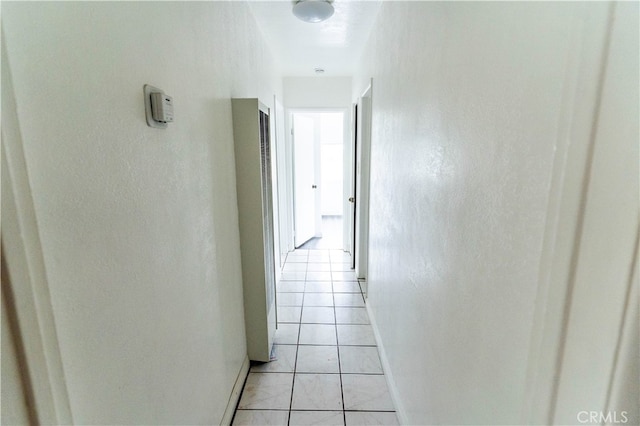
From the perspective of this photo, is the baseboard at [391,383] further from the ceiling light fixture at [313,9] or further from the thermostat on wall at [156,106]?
the ceiling light fixture at [313,9]

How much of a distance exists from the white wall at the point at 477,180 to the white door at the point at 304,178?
2.88m

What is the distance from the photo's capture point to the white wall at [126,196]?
22.9 inches

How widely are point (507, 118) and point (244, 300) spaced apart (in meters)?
1.83

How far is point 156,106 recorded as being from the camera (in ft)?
3.05

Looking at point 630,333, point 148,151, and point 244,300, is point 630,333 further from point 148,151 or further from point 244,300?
point 244,300

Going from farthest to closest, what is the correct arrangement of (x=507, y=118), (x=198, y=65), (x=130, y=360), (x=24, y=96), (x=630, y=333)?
(x=198, y=65) < (x=130, y=360) < (x=507, y=118) < (x=24, y=96) < (x=630, y=333)

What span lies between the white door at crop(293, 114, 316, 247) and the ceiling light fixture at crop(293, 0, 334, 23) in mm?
2196

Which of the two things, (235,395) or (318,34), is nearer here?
(235,395)

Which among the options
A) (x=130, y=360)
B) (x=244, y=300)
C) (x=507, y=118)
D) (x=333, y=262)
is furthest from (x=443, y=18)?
(x=333, y=262)

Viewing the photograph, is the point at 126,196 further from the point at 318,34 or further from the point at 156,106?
the point at 318,34

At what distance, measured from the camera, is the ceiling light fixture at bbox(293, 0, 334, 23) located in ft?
6.71

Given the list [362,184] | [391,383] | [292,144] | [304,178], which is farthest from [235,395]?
[304,178]

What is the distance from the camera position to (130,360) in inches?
32.5

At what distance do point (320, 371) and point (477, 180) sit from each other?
177 cm
